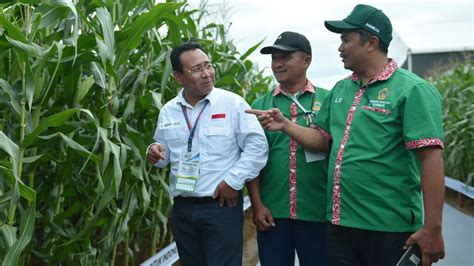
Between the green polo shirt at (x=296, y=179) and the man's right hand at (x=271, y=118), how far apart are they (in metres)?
0.23

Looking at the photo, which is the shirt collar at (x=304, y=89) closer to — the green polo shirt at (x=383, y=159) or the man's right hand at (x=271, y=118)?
the man's right hand at (x=271, y=118)

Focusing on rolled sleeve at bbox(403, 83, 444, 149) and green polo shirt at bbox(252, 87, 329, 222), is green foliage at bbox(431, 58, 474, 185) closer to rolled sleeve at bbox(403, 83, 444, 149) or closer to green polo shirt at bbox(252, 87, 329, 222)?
green polo shirt at bbox(252, 87, 329, 222)

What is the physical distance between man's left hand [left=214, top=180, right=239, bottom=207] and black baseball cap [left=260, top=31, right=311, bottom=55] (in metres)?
0.64

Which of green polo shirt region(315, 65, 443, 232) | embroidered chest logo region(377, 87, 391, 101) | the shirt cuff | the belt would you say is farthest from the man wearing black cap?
the shirt cuff

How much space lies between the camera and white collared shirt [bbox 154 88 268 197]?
276cm

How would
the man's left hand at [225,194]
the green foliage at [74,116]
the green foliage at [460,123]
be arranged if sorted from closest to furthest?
the green foliage at [74,116], the man's left hand at [225,194], the green foliage at [460,123]

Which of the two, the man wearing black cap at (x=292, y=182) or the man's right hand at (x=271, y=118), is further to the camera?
the man wearing black cap at (x=292, y=182)

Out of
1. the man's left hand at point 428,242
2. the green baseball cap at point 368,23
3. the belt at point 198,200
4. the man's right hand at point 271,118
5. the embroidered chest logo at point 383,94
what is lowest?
the man's left hand at point 428,242

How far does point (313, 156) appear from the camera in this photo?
2.81 metres

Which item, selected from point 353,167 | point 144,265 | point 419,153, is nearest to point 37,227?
point 144,265

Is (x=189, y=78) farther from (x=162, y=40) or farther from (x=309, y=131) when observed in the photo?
(x=162, y=40)

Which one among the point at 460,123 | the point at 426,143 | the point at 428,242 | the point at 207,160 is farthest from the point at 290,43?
the point at 460,123

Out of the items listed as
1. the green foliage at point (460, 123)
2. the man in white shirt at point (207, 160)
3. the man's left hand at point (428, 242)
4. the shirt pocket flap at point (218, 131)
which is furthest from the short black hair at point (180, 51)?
the green foliage at point (460, 123)

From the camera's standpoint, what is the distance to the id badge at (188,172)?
2.77 metres
